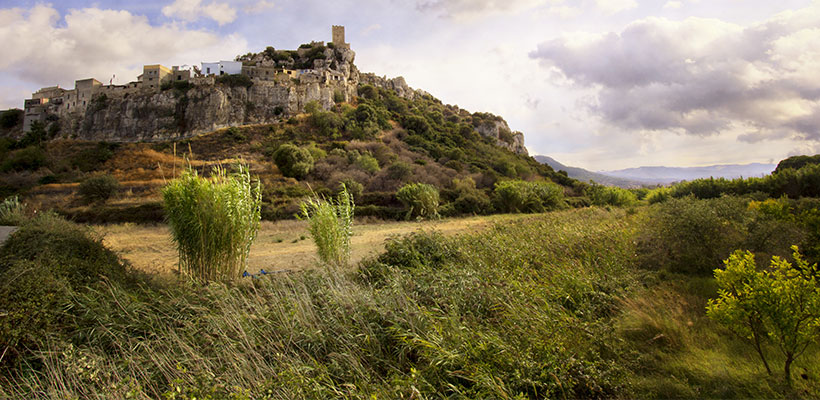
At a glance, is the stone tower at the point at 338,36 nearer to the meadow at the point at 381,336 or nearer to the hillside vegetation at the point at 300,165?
the hillside vegetation at the point at 300,165

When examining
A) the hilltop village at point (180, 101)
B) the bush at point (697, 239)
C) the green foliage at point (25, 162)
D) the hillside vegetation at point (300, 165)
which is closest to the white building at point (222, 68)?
the hilltop village at point (180, 101)

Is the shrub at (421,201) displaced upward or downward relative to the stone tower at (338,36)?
downward

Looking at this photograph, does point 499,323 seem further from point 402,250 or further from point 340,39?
point 340,39

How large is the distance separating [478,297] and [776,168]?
1445cm

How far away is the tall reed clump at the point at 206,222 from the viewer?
17.7 feet

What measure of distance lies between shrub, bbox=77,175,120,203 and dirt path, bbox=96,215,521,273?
7.42 metres

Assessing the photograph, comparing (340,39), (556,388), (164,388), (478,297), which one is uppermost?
(340,39)

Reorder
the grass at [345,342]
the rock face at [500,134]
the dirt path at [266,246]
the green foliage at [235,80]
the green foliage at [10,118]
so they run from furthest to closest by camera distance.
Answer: the rock face at [500,134], the green foliage at [10,118], the green foliage at [235,80], the dirt path at [266,246], the grass at [345,342]

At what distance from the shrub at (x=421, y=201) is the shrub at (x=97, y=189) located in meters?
16.6

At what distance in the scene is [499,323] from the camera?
3.61 metres

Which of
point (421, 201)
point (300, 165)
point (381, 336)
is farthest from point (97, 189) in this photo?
point (381, 336)

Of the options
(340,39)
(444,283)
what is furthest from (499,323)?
(340,39)

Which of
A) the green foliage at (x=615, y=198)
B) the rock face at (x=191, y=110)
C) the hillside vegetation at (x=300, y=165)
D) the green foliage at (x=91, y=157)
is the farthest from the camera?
the rock face at (x=191, y=110)

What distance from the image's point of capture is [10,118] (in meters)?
52.3
